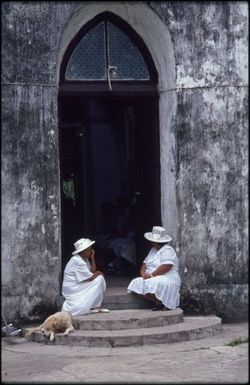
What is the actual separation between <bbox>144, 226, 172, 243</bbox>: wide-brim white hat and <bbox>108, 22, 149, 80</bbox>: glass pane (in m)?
2.00

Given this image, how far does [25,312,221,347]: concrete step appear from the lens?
26.6 ft

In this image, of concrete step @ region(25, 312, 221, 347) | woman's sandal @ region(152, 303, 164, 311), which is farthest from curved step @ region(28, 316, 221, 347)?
woman's sandal @ region(152, 303, 164, 311)

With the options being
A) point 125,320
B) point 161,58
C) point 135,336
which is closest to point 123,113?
point 161,58

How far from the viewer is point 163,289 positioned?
8953 mm

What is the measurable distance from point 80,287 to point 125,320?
2.51ft

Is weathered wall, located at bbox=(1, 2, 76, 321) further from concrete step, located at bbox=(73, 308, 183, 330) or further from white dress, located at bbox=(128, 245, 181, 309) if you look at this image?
white dress, located at bbox=(128, 245, 181, 309)

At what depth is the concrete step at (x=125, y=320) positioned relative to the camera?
333 inches

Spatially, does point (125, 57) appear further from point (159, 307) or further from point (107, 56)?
point (159, 307)

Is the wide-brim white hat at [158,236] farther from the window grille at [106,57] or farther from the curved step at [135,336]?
the window grille at [106,57]

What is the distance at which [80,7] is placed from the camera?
920cm

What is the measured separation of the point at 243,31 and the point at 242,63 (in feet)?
1.30

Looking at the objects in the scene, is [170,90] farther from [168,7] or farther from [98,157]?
[98,157]

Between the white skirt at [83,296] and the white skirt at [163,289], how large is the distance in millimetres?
486

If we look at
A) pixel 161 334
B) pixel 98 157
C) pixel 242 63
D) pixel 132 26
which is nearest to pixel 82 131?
pixel 98 157
